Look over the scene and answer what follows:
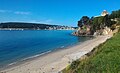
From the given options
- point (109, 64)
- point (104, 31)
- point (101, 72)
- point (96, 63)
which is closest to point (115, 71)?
point (101, 72)

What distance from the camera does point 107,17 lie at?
143 meters

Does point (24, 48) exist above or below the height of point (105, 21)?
below

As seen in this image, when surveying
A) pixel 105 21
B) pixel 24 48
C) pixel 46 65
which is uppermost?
pixel 105 21

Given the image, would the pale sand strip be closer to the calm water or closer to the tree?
the calm water

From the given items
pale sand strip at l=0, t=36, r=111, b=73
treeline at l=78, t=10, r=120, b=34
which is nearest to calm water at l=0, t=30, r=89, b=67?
pale sand strip at l=0, t=36, r=111, b=73

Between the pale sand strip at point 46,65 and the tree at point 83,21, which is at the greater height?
the tree at point 83,21

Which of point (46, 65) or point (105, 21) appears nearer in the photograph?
point (46, 65)

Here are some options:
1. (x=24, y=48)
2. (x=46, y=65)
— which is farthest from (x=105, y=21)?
(x=46, y=65)

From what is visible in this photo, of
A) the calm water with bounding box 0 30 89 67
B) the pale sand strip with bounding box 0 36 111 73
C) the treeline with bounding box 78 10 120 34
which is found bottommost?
the calm water with bounding box 0 30 89 67

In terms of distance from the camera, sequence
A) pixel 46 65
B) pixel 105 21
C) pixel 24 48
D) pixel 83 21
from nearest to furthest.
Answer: pixel 46 65 < pixel 24 48 < pixel 105 21 < pixel 83 21

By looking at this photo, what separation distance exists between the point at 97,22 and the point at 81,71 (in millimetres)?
136177

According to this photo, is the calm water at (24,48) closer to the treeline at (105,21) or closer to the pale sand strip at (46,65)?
the pale sand strip at (46,65)

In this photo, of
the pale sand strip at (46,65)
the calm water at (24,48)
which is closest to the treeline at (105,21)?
the calm water at (24,48)

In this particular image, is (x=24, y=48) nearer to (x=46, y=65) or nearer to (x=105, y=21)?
(x=46, y=65)
